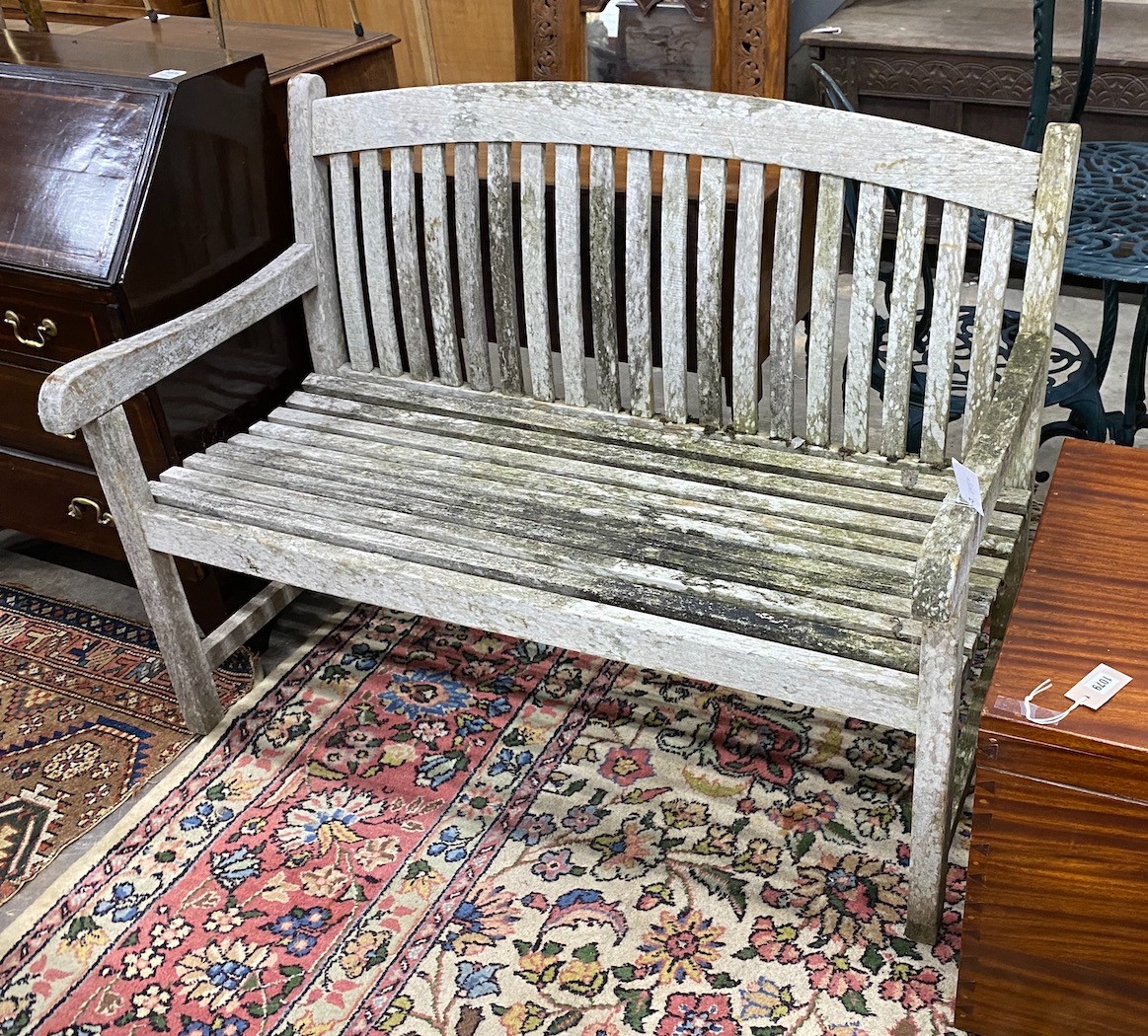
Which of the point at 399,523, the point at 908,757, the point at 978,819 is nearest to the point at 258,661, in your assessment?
the point at 399,523

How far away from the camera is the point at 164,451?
2516 millimetres

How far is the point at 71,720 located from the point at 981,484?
6.61 feet

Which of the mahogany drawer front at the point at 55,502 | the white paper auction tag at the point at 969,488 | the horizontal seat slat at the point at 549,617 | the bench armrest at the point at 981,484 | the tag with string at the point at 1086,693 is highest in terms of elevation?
the white paper auction tag at the point at 969,488

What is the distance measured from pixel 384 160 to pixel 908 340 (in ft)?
5.40

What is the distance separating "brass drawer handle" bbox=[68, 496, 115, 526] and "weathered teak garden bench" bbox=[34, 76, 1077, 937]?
32 cm

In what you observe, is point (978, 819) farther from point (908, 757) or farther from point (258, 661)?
point (258, 661)

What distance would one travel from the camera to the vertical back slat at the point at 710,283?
91.0 inches

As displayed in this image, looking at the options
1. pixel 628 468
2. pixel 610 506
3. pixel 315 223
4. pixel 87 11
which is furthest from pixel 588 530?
pixel 87 11

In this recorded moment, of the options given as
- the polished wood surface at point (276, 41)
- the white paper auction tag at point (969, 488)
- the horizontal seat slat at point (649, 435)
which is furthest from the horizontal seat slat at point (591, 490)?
the polished wood surface at point (276, 41)

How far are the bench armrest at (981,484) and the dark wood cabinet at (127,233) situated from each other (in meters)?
1.58

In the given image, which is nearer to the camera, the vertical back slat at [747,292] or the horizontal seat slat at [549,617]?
the horizontal seat slat at [549,617]

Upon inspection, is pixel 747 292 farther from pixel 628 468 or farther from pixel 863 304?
pixel 628 468

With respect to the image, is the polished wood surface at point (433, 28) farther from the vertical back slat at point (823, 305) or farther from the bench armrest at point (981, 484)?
the bench armrest at point (981, 484)

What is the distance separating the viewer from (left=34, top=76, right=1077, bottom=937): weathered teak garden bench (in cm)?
194
